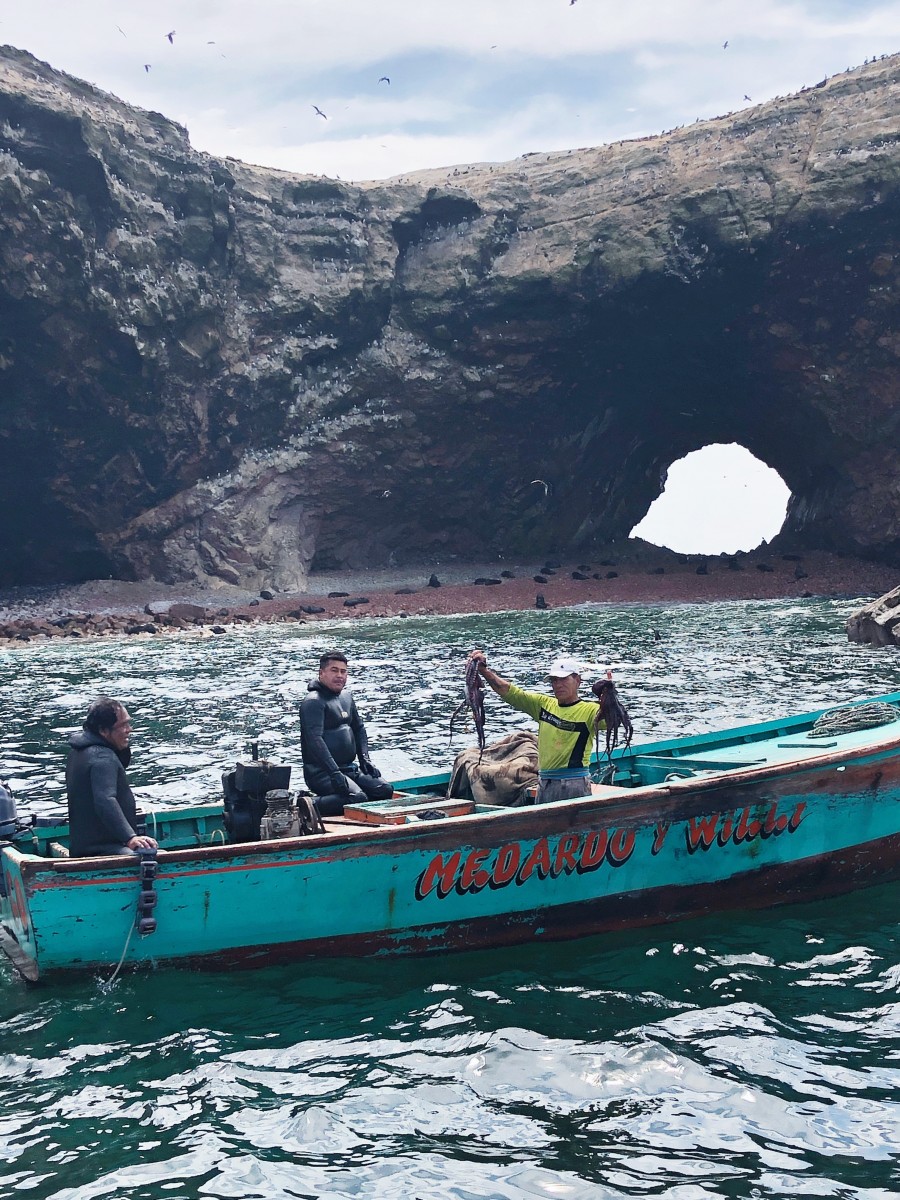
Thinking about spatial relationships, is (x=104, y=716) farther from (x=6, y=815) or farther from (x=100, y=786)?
(x=6, y=815)

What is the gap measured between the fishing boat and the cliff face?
39219 millimetres

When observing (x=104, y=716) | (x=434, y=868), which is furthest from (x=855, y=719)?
(x=104, y=716)

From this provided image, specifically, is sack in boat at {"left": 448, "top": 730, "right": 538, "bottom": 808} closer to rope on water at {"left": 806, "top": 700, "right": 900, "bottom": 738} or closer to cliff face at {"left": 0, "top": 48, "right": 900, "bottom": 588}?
rope on water at {"left": 806, "top": 700, "right": 900, "bottom": 738}

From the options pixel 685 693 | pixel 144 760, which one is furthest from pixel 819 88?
pixel 144 760

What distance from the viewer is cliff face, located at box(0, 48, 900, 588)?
44.5 m

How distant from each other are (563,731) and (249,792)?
2.63 meters

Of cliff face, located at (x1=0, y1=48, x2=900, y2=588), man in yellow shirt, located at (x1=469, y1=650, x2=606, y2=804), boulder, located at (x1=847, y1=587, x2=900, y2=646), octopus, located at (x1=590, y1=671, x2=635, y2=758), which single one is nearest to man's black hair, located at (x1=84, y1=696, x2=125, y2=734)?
man in yellow shirt, located at (x1=469, y1=650, x2=606, y2=804)

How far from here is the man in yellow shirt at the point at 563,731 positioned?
340 inches

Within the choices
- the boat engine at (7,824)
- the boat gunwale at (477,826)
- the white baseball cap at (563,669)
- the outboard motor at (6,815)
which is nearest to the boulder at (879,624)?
the boat gunwale at (477,826)

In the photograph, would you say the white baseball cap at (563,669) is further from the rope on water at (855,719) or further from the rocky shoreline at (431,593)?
the rocky shoreline at (431,593)

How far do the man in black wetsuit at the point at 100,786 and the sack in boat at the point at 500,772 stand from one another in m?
3.13

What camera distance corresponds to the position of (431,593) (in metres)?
47.8

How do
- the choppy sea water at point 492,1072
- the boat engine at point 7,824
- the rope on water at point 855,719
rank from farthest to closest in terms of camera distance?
1. the rope on water at point 855,719
2. the boat engine at point 7,824
3. the choppy sea water at point 492,1072

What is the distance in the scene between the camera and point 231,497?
169 feet
